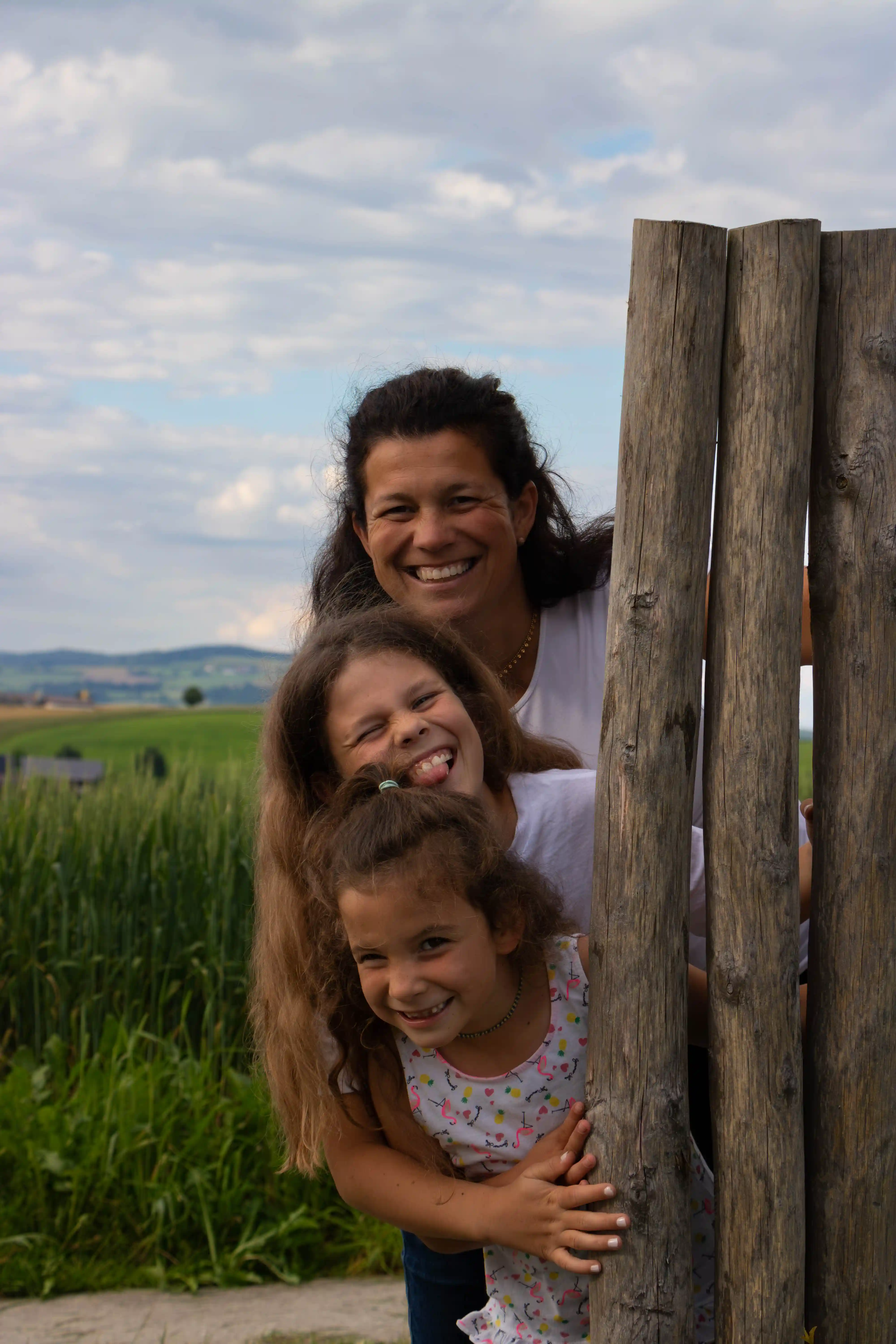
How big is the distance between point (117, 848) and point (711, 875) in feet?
13.4

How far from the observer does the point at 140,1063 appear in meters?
5.25

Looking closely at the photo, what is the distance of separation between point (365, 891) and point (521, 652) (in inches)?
44.6

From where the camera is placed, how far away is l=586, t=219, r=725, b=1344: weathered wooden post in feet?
6.89

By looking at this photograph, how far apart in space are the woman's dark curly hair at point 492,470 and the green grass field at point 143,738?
121 centimetres

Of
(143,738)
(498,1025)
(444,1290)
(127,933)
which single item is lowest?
(444,1290)

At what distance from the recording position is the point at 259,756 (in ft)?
8.61

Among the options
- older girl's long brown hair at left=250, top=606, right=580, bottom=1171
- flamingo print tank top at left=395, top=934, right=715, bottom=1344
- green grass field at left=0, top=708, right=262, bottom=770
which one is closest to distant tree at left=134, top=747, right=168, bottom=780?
green grass field at left=0, top=708, right=262, bottom=770

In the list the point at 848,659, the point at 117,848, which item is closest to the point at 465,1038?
the point at 848,659

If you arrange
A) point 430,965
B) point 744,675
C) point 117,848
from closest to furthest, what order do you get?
point 430,965 < point 744,675 < point 117,848

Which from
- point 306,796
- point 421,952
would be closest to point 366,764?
point 306,796

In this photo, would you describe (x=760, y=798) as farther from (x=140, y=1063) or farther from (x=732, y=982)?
(x=140, y=1063)

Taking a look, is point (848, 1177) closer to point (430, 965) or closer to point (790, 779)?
point (790, 779)

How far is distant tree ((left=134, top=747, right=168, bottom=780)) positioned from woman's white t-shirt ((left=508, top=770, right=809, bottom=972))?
456cm

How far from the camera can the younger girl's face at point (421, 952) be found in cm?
200
